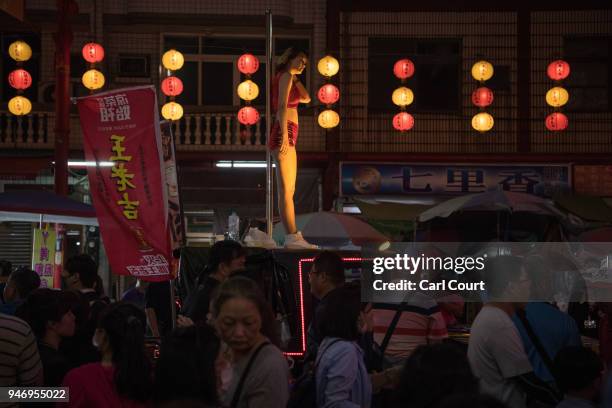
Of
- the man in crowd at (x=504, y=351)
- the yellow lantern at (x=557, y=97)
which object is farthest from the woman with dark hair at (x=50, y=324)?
the yellow lantern at (x=557, y=97)

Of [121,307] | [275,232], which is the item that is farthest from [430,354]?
[275,232]

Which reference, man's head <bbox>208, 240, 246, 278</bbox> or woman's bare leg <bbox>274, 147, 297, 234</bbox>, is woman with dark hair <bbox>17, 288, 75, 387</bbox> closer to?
man's head <bbox>208, 240, 246, 278</bbox>

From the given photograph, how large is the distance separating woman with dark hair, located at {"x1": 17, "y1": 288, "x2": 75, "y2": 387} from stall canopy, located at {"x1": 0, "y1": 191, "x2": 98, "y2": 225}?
6399 mm

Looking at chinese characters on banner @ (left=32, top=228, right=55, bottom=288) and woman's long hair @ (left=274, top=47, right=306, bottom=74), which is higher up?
woman's long hair @ (left=274, top=47, right=306, bottom=74)

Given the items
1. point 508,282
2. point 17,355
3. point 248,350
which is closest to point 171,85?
point 508,282

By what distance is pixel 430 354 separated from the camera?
3.79m

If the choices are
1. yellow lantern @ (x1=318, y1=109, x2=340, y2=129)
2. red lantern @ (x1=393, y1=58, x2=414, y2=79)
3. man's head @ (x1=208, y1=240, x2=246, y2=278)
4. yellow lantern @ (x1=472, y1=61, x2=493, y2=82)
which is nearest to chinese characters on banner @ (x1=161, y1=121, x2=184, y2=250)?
man's head @ (x1=208, y1=240, x2=246, y2=278)

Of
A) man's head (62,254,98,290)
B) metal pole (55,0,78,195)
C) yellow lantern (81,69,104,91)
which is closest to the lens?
man's head (62,254,98,290)

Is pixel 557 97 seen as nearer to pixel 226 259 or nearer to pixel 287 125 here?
pixel 287 125

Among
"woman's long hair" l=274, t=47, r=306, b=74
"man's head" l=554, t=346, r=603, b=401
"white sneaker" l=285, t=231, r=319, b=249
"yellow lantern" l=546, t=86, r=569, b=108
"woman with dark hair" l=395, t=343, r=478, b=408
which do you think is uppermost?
"yellow lantern" l=546, t=86, r=569, b=108

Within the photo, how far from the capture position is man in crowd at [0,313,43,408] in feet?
16.1

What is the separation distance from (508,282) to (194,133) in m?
15.4

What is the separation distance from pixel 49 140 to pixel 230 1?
503 centimetres

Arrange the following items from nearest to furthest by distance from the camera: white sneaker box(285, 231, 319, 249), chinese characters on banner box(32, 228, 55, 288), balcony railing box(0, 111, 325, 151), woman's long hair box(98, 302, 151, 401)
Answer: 1. woman's long hair box(98, 302, 151, 401)
2. white sneaker box(285, 231, 319, 249)
3. chinese characters on banner box(32, 228, 55, 288)
4. balcony railing box(0, 111, 325, 151)
